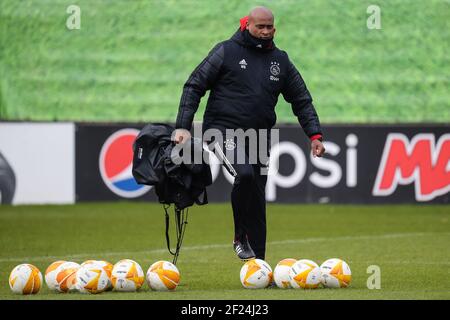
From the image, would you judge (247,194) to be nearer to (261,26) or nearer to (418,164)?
(261,26)

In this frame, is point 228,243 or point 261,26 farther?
point 228,243

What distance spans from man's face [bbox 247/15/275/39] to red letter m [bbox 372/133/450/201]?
10258 mm

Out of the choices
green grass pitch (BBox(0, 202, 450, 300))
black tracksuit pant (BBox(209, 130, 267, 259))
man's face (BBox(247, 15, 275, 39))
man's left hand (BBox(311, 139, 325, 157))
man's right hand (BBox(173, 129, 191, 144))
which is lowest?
green grass pitch (BBox(0, 202, 450, 300))

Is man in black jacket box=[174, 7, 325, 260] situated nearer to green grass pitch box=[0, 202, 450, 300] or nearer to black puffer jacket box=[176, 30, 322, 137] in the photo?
black puffer jacket box=[176, 30, 322, 137]

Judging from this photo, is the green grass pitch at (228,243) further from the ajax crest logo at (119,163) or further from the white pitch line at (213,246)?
the ajax crest logo at (119,163)

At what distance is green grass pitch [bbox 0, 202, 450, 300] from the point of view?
9.58 metres

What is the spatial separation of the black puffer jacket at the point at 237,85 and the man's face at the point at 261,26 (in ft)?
0.34

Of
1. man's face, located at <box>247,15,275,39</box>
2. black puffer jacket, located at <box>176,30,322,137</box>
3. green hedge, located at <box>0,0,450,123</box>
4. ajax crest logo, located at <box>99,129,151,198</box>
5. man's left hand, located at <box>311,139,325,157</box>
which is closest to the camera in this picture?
man's face, located at <box>247,15,275,39</box>

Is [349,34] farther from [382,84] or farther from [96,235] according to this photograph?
[96,235]

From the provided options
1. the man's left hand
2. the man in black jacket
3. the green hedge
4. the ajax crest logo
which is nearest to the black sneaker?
the man in black jacket

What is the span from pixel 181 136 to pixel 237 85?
77cm

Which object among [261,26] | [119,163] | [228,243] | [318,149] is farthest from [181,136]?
[119,163]

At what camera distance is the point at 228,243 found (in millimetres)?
14906
